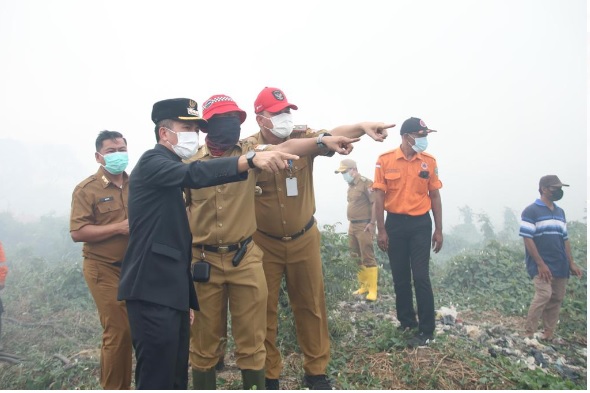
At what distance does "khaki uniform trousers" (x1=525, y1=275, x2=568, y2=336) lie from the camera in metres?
5.16

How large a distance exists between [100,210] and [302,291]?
193cm

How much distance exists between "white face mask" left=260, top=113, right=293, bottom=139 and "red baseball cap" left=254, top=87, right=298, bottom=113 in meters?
0.07

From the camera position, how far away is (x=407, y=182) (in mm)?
4520

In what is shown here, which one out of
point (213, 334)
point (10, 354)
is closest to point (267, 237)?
point (213, 334)

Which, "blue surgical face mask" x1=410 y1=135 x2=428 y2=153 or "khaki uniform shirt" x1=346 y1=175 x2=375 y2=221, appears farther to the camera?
"khaki uniform shirt" x1=346 y1=175 x2=375 y2=221

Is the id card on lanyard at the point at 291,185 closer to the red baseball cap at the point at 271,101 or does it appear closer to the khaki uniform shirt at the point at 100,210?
the red baseball cap at the point at 271,101

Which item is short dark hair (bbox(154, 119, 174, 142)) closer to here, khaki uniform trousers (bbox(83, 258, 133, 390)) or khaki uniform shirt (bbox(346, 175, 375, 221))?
khaki uniform trousers (bbox(83, 258, 133, 390))

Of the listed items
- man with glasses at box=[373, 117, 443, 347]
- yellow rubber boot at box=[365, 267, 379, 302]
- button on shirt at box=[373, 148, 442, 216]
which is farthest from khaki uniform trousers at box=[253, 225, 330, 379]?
yellow rubber boot at box=[365, 267, 379, 302]

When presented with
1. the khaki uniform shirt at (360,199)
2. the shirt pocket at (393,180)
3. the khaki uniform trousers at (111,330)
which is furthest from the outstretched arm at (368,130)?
the khaki uniform shirt at (360,199)

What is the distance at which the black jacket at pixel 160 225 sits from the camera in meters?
2.28

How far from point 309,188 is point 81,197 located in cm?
201

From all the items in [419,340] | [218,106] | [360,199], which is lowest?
[419,340]

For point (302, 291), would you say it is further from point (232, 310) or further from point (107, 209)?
point (107, 209)

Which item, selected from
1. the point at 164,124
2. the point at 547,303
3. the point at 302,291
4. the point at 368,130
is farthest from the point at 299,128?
the point at 547,303
